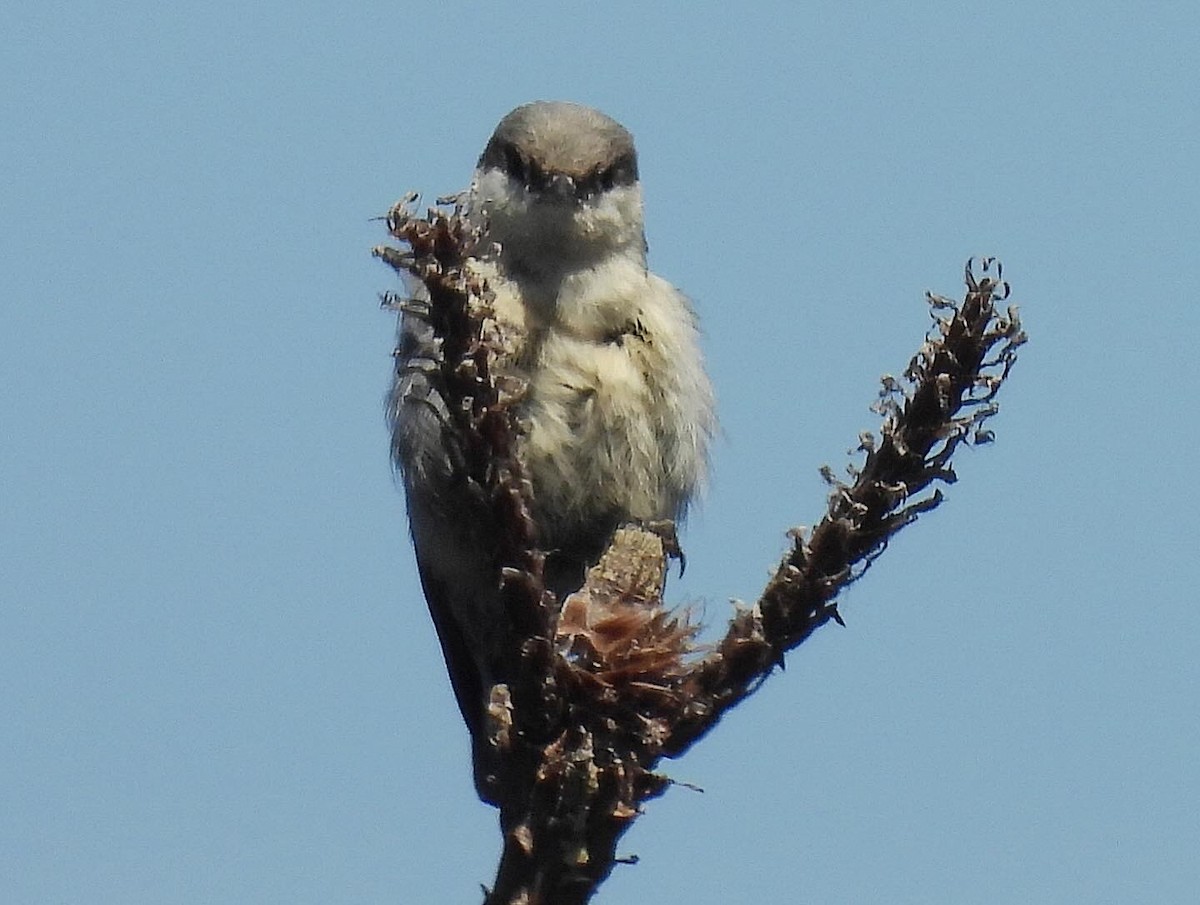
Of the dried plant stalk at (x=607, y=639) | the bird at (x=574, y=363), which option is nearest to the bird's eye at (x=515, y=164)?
the bird at (x=574, y=363)

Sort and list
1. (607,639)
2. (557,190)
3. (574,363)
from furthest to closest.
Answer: (557,190) → (574,363) → (607,639)

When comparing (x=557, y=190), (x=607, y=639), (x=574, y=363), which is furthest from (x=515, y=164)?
(x=607, y=639)

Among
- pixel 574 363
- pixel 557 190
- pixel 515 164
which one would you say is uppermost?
pixel 515 164

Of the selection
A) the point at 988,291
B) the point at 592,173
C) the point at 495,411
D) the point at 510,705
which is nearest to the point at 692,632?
the point at 510,705

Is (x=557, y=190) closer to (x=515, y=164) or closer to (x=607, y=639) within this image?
(x=515, y=164)

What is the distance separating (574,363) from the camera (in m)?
5.17

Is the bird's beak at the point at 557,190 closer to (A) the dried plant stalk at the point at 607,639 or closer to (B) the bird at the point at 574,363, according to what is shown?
(B) the bird at the point at 574,363

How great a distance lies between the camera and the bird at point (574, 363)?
203 inches

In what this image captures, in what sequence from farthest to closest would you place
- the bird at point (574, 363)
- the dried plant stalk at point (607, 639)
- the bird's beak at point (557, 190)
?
the bird's beak at point (557, 190) → the bird at point (574, 363) → the dried plant stalk at point (607, 639)

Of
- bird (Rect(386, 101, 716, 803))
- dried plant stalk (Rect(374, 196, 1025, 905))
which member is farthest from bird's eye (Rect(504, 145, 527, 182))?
dried plant stalk (Rect(374, 196, 1025, 905))

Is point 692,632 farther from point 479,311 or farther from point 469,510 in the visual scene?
point 479,311

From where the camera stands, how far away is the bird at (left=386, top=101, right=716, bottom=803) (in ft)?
16.9

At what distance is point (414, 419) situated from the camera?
5.24 m

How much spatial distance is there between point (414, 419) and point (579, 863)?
A: 100 inches
